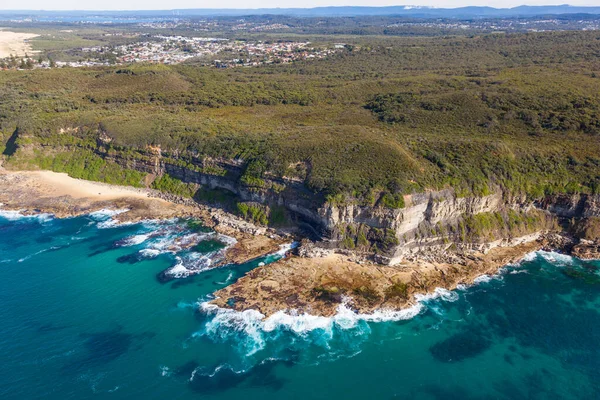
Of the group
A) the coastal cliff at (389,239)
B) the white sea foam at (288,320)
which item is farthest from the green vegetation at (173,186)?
the white sea foam at (288,320)

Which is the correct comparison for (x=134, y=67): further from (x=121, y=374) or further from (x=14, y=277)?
(x=121, y=374)

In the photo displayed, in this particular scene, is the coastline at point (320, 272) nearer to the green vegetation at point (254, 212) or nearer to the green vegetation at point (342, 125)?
the green vegetation at point (254, 212)

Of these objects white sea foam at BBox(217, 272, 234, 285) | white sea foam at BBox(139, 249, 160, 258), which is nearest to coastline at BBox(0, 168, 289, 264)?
white sea foam at BBox(217, 272, 234, 285)

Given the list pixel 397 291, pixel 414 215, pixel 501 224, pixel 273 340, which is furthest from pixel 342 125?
pixel 273 340

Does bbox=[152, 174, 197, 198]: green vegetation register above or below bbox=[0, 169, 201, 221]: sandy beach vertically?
above

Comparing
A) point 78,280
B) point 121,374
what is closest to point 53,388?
point 121,374

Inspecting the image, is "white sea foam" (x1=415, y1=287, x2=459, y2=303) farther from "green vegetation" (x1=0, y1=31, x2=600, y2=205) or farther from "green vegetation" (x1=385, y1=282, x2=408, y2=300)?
"green vegetation" (x1=0, y1=31, x2=600, y2=205)
